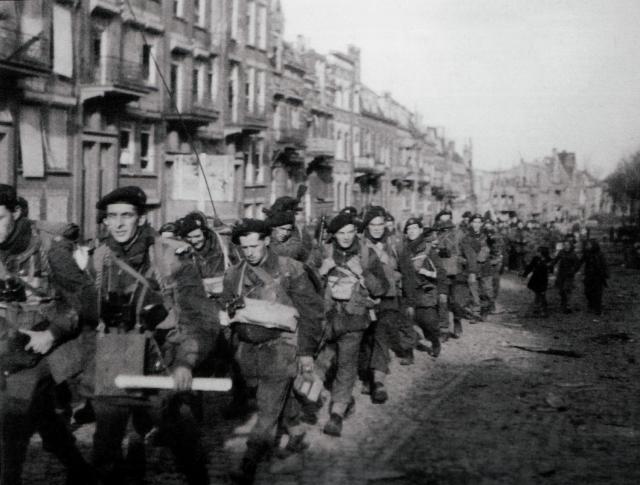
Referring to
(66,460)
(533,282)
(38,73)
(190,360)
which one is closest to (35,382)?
(66,460)

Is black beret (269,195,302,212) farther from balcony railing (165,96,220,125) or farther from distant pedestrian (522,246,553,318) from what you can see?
balcony railing (165,96,220,125)

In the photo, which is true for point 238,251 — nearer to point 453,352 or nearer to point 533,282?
point 453,352

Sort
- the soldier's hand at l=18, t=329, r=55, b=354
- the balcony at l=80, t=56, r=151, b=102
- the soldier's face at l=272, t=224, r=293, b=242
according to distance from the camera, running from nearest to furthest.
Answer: the soldier's hand at l=18, t=329, r=55, b=354 < the soldier's face at l=272, t=224, r=293, b=242 < the balcony at l=80, t=56, r=151, b=102

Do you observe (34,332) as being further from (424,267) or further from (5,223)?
(424,267)

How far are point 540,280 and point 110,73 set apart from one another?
46.5 ft

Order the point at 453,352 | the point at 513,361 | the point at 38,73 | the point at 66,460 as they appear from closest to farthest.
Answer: the point at 66,460
the point at 513,361
the point at 453,352
the point at 38,73

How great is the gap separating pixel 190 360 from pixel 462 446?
10.8ft

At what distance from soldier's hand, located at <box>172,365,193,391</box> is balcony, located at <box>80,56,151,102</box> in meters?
20.6

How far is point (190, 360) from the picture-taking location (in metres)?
4.72

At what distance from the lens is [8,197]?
5.10 metres

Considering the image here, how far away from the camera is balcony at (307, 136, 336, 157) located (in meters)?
46.6

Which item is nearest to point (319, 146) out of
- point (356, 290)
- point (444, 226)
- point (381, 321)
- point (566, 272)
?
point (566, 272)

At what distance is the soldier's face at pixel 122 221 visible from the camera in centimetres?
496

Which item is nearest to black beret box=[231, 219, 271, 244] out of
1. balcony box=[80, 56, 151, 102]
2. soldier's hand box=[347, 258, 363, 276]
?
soldier's hand box=[347, 258, 363, 276]
